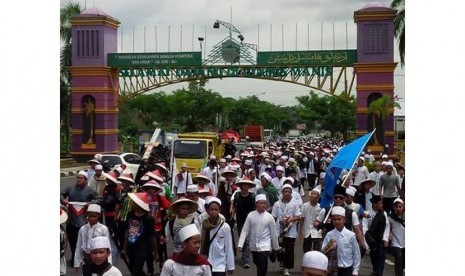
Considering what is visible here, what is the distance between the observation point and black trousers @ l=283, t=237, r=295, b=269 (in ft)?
35.6

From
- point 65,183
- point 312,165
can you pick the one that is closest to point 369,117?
point 312,165

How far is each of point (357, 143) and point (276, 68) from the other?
2686 centimetres

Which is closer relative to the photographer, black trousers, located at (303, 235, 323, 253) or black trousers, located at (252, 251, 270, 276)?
black trousers, located at (252, 251, 270, 276)

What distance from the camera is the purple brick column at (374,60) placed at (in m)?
35.2

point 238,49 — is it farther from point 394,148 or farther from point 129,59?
point 394,148

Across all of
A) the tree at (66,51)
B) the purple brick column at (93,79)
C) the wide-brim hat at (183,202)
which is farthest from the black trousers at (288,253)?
the tree at (66,51)

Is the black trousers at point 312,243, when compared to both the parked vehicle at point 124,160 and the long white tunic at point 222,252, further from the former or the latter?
the parked vehicle at point 124,160

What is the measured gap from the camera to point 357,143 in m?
9.60

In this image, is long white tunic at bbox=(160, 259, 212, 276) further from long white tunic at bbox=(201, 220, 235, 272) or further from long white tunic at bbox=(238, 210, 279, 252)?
long white tunic at bbox=(238, 210, 279, 252)

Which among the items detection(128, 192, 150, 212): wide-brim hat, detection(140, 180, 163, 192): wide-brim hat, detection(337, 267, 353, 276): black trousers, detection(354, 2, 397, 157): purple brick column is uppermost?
detection(354, 2, 397, 157): purple brick column

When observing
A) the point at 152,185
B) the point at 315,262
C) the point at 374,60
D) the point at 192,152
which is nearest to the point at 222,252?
the point at 152,185

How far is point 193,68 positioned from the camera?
37250mm

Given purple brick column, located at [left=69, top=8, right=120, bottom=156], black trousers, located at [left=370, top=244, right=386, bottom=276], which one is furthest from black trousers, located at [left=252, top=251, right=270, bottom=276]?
purple brick column, located at [left=69, top=8, right=120, bottom=156]

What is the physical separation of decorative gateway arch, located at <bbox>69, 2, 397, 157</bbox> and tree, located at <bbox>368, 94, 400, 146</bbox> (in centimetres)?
7
